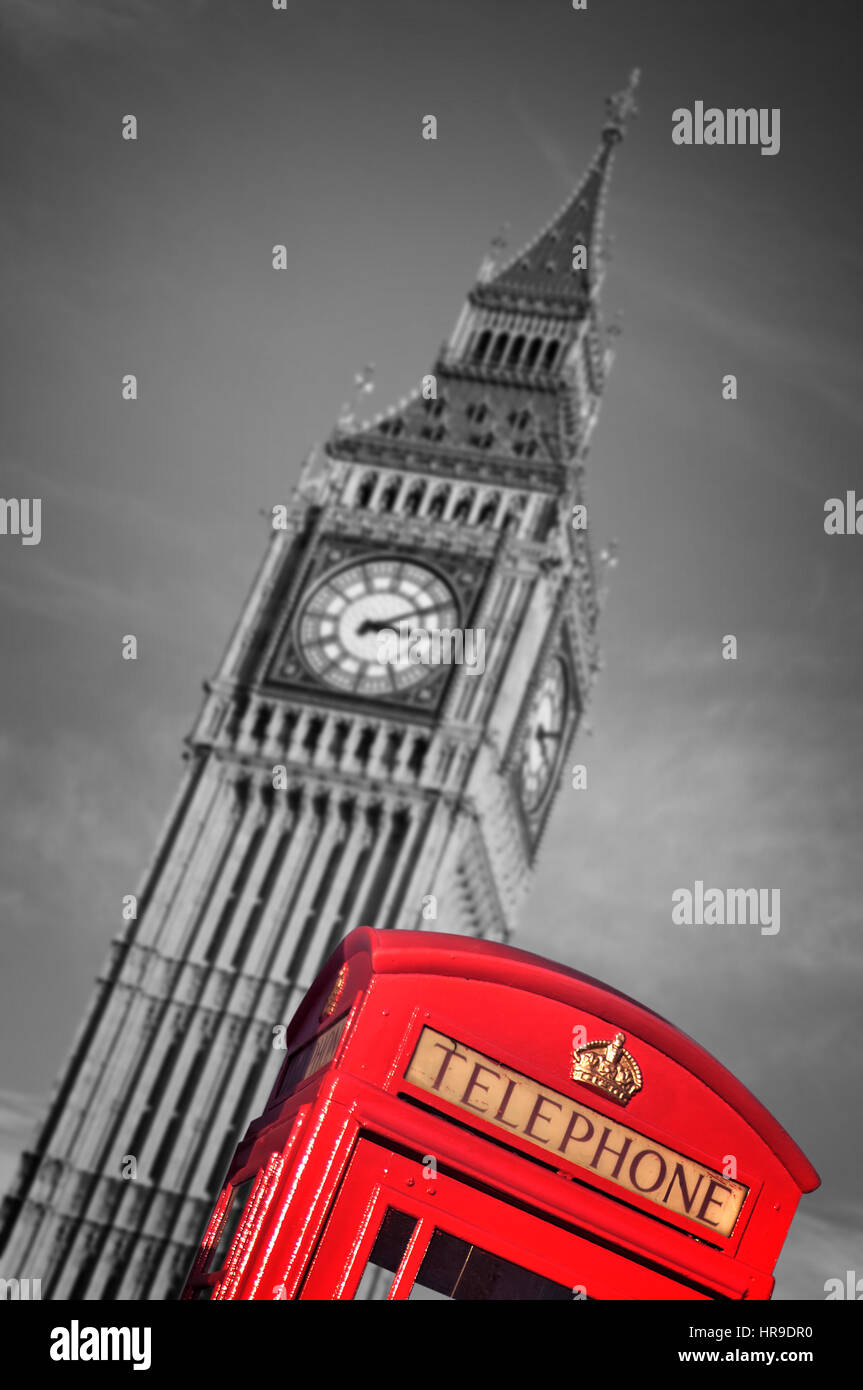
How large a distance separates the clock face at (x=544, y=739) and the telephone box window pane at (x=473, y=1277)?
38528 mm

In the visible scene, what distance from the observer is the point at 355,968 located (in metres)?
9.84

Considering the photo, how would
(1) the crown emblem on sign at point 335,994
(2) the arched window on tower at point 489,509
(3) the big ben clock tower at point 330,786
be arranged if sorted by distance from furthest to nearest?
(2) the arched window on tower at point 489,509 → (3) the big ben clock tower at point 330,786 → (1) the crown emblem on sign at point 335,994

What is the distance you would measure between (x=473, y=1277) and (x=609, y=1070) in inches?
52.8

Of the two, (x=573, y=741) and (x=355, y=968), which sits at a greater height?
(x=573, y=741)

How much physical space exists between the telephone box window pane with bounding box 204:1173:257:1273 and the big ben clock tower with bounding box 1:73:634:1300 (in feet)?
102

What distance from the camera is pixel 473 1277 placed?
920cm

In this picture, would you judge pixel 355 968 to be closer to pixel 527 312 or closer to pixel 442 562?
pixel 442 562

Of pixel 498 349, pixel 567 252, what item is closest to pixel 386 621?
pixel 498 349

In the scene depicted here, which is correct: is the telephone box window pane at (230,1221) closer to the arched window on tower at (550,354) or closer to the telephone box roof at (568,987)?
the telephone box roof at (568,987)

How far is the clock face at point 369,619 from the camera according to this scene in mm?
45469

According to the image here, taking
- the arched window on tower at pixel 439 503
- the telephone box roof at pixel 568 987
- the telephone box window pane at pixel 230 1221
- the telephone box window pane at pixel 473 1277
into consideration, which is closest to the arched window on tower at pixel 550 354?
the arched window on tower at pixel 439 503
